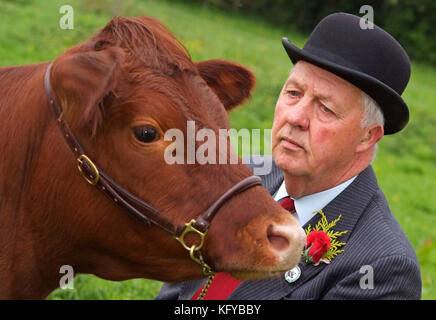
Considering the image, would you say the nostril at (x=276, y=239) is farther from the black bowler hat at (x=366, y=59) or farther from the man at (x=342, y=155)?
the black bowler hat at (x=366, y=59)

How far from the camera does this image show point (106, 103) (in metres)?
2.32

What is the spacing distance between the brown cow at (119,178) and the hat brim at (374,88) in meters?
0.78

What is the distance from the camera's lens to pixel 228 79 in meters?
3.16

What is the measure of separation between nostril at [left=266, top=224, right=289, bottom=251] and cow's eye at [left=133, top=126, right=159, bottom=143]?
605 mm

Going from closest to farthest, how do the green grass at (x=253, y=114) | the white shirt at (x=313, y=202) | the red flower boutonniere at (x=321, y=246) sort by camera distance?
the red flower boutonniere at (x=321, y=246) < the white shirt at (x=313, y=202) < the green grass at (x=253, y=114)

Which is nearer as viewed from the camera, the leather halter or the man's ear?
the leather halter

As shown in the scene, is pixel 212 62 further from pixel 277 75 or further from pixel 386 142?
pixel 277 75

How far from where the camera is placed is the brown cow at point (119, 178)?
2314 mm

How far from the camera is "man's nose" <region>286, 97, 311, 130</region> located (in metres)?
3.11

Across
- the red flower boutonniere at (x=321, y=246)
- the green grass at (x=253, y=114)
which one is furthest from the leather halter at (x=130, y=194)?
the green grass at (x=253, y=114)

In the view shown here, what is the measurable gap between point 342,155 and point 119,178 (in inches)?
53.4

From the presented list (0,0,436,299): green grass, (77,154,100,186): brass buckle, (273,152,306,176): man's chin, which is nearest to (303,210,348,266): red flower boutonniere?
(273,152,306,176): man's chin

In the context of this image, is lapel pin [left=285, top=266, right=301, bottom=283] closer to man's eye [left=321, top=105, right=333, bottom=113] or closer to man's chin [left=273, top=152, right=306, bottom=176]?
man's chin [left=273, top=152, right=306, bottom=176]

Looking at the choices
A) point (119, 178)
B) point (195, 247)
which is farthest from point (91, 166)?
point (195, 247)
